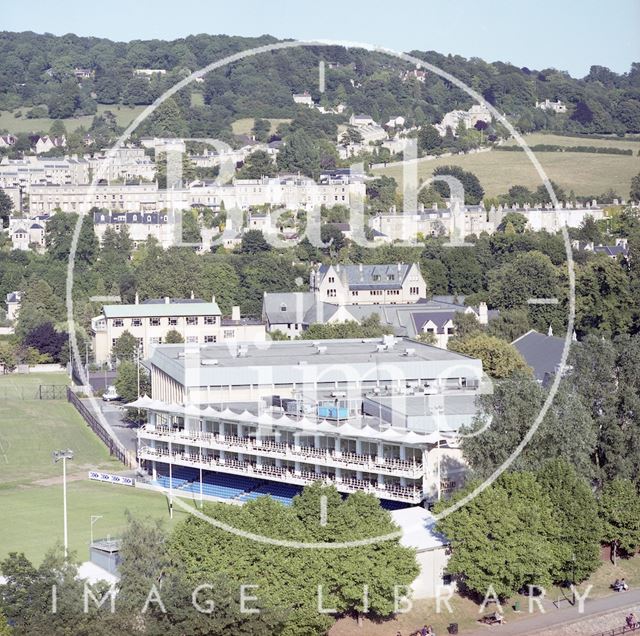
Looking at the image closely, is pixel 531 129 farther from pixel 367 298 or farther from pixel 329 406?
pixel 329 406

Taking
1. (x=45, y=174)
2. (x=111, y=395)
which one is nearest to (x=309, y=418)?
(x=111, y=395)

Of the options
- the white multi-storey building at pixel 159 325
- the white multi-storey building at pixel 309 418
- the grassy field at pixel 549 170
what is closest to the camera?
the white multi-storey building at pixel 309 418

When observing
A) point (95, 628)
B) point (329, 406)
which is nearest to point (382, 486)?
point (329, 406)

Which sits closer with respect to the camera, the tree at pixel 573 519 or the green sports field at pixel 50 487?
the tree at pixel 573 519

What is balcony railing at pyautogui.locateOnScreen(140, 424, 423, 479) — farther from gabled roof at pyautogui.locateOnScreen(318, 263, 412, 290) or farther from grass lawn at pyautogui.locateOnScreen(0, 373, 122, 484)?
gabled roof at pyautogui.locateOnScreen(318, 263, 412, 290)

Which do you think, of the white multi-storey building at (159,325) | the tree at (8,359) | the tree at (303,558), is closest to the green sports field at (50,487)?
the tree at (303,558)

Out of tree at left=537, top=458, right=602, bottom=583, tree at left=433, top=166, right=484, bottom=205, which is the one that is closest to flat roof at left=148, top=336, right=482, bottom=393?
tree at left=537, top=458, right=602, bottom=583

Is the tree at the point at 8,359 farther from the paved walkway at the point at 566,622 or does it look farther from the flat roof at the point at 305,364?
the paved walkway at the point at 566,622
